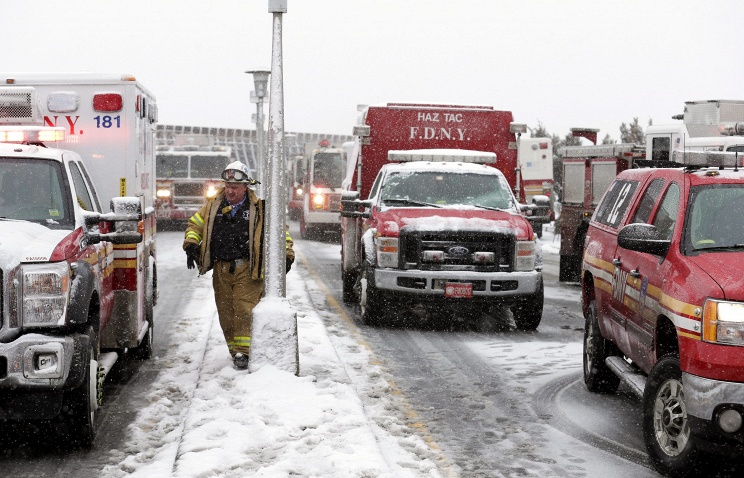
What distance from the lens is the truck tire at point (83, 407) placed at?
7.00 m

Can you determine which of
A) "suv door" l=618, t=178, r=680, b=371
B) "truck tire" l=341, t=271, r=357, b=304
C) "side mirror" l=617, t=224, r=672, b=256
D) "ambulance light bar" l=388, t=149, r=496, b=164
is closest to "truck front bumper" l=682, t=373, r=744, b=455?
"suv door" l=618, t=178, r=680, b=371

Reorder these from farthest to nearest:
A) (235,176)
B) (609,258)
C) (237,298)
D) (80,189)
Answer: (237,298), (235,176), (609,258), (80,189)

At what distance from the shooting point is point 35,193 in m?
7.91

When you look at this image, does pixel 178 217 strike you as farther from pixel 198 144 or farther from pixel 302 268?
pixel 302 268

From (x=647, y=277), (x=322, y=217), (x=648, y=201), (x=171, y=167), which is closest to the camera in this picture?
(x=647, y=277)

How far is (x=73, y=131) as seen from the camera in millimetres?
9695

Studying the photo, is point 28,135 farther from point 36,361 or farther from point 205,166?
point 205,166

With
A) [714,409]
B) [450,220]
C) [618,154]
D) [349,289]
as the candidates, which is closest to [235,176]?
[450,220]

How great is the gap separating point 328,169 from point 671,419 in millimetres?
24210

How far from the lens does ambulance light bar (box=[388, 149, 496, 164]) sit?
14.9 meters

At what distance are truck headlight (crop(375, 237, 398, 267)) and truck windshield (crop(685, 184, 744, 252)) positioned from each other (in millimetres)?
5705

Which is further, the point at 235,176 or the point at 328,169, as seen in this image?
the point at 328,169

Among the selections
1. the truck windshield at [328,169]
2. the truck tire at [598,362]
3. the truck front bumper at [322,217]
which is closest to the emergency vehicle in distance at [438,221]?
the truck tire at [598,362]

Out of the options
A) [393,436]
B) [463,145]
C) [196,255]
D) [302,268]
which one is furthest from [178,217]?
[393,436]
